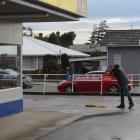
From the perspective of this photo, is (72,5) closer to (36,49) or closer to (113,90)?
(113,90)

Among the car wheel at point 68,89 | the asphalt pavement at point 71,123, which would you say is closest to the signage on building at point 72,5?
the asphalt pavement at point 71,123

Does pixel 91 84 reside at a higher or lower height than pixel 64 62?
lower

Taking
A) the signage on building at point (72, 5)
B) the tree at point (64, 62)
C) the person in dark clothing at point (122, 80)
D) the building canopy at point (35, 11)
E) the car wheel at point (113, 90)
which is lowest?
the car wheel at point (113, 90)

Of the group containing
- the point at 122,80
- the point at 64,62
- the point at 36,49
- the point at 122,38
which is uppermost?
the point at 122,38

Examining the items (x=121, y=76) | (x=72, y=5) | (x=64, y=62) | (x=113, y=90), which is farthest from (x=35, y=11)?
(x=64, y=62)

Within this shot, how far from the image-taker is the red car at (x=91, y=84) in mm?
29547

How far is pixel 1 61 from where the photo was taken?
17.3 metres

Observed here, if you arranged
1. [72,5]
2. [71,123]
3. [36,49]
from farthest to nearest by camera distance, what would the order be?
[36,49]
[71,123]
[72,5]

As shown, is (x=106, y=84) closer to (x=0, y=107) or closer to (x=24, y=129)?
(x=0, y=107)

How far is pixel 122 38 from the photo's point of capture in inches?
1949

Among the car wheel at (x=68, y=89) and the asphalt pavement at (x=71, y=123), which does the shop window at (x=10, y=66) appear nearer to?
the asphalt pavement at (x=71, y=123)

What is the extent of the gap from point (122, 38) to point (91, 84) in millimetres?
20356

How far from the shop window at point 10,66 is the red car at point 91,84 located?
11514mm

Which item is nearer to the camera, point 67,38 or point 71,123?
point 71,123
